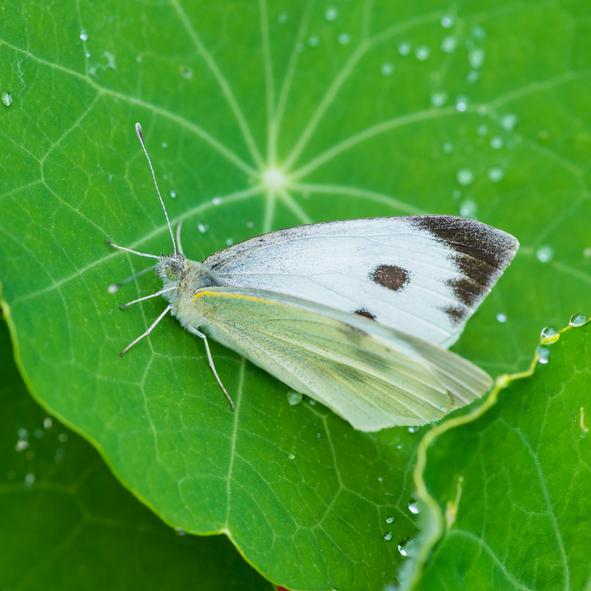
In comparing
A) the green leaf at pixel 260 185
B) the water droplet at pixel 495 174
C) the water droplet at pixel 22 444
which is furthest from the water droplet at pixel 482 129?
the water droplet at pixel 22 444

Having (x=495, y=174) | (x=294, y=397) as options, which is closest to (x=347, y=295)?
(x=294, y=397)

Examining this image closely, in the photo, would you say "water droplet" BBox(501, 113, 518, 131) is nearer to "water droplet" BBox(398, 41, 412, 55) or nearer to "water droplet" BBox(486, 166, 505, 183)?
"water droplet" BBox(486, 166, 505, 183)

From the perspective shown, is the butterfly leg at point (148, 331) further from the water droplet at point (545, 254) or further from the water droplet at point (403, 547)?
the water droplet at point (545, 254)

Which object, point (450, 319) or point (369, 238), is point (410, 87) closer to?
point (369, 238)

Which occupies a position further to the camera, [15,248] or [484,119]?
[484,119]

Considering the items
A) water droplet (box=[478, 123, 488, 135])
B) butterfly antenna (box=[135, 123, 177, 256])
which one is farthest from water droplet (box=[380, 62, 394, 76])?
butterfly antenna (box=[135, 123, 177, 256])

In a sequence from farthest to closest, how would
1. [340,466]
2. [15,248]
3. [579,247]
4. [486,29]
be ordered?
1. [486,29]
2. [579,247]
3. [340,466]
4. [15,248]

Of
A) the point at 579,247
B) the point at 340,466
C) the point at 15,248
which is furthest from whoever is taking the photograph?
the point at 579,247

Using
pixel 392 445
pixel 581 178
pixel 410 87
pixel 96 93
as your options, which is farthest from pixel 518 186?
pixel 96 93
